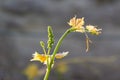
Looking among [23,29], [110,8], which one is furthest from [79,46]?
[110,8]

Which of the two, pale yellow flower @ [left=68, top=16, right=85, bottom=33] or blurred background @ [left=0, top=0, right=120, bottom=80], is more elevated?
blurred background @ [left=0, top=0, right=120, bottom=80]

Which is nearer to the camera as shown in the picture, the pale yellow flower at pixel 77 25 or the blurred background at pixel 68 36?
the pale yellow flower at pixel 77 25

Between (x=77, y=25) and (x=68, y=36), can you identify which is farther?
(x=68, y=36)

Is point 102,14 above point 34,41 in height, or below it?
above

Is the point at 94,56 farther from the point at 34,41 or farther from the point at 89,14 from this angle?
the point at 89,14

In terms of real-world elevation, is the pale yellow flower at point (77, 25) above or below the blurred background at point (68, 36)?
below

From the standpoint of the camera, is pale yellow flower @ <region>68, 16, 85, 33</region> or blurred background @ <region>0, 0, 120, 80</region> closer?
pale yellow flower @ <region>68, 16, 85, 33</region>

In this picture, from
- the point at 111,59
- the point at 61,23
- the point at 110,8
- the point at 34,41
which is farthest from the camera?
the point at 110,8

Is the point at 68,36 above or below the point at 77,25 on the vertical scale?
above
